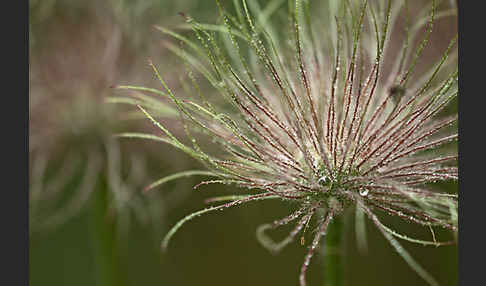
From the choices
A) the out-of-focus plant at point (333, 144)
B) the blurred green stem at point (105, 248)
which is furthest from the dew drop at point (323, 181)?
the blurred green stem at point (105, 248)

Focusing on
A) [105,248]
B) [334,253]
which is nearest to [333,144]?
[334,253]

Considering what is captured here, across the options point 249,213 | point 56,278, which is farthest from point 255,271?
point 56,278

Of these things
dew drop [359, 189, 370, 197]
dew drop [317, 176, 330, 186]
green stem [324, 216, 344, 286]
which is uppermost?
dew drop [317, 176, 330, 186]

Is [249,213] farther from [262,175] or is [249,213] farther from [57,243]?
[262,175]

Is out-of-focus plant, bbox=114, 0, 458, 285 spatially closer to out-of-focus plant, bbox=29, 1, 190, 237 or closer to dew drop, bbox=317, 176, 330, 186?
dew drop, bbox=317, 176, 330, 186

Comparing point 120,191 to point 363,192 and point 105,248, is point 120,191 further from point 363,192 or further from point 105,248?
point 363,192

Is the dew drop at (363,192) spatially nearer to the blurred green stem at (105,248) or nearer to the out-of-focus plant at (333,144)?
the out-of-focus plant at (333,144)

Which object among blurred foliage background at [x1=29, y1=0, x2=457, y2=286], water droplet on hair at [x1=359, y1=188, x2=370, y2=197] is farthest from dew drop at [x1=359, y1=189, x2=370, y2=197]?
blurred foliage background at [x1=29, y1=0, x2=457, y2=286]
